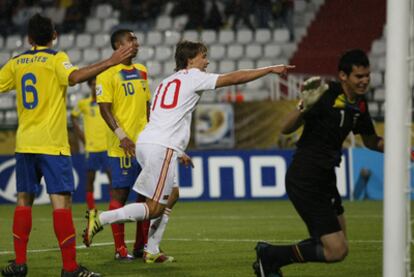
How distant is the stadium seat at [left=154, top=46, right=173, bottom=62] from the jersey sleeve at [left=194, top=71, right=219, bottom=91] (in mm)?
16033

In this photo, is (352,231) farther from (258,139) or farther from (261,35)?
(261,35)

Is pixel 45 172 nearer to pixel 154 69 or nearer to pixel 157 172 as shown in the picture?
pixel 157 172

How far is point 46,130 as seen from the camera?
24.4 feet

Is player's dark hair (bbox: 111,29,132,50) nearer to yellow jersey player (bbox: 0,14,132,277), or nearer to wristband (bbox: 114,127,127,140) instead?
wristband (bbox: 114,127,127,140)

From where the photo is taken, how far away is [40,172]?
7629 mm

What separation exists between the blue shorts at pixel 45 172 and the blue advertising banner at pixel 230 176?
9240mm

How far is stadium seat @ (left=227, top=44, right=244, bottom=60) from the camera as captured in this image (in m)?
23.6

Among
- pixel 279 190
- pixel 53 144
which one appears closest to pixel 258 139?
pixel 279 190

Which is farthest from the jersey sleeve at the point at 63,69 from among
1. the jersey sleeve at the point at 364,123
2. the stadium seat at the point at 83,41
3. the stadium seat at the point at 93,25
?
the stadium seat at the point at 93,25

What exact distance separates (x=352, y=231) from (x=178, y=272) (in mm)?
3858

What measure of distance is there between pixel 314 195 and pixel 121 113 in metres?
2.89

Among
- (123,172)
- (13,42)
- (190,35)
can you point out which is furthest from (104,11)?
(123,172)

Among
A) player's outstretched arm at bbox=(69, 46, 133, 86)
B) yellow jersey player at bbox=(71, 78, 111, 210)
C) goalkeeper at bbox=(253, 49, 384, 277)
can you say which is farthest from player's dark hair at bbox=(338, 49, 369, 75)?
yellow jersey player at bbox=(71, 78, 111, 210)

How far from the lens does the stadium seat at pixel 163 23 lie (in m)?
24.8
